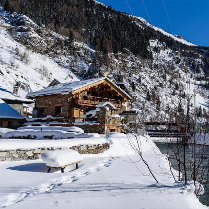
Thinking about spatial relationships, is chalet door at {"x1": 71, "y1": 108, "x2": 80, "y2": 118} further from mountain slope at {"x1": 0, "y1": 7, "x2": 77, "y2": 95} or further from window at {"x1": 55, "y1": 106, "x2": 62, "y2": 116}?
mountain slope at {"x1": 0, "y1": 7, "x2": 77, "y2": 95}

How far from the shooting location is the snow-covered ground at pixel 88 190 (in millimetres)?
4759

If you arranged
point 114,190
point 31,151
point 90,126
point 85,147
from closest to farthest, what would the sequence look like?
point 114,190 < point 31,151 < point 85,147 < point 90,126

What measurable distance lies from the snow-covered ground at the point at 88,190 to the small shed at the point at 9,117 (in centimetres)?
1492

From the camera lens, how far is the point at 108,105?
736 inches

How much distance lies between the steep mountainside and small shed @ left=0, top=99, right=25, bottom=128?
2044 centimetres

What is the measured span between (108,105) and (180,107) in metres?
12.9

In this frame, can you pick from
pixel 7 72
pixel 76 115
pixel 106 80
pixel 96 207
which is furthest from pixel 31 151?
pixel 7 72

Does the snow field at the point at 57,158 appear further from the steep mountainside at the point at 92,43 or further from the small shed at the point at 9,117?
the steep mountainside at the point at 92,43

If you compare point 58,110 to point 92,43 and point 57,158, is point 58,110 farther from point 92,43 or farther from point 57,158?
point 92,43

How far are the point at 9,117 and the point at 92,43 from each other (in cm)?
6904

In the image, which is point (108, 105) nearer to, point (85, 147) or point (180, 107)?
point (85, 147)

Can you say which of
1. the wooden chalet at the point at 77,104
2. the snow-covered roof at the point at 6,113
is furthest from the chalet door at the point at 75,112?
the snow-covered roof at the point at 6,113

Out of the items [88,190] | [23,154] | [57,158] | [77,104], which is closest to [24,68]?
[77,104]

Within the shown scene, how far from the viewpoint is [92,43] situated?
87688 millimetres
